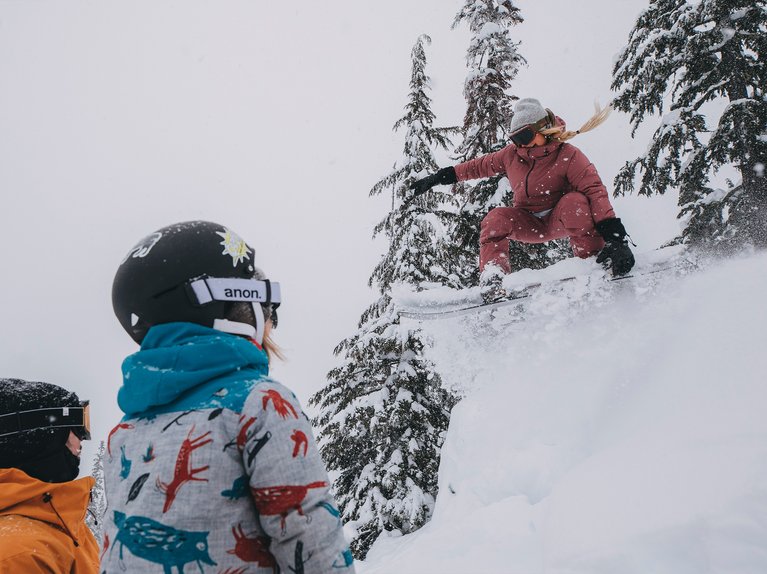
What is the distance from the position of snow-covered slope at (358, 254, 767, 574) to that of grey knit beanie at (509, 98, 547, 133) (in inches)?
71.2

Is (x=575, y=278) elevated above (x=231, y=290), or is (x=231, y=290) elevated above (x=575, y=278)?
(x=231, y=290)

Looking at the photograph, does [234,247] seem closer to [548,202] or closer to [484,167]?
[548,202]

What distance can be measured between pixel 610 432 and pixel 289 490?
326cm

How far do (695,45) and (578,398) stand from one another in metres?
7.27

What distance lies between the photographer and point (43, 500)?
1.91 meters

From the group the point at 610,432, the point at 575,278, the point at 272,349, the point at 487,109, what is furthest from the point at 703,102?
the point at 272,349

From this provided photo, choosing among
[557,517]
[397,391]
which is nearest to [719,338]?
[557,517]

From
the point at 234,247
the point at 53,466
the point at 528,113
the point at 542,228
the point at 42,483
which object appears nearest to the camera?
the point at 234,247

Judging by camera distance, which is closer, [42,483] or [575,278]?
[42,483]

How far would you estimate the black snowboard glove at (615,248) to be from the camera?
4699mm

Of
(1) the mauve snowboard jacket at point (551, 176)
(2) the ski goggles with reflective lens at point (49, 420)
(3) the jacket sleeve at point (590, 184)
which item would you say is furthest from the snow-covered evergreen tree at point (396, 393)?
(2) the ski goggles with reflective lens at point (49, 420)

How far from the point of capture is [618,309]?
5156 mm

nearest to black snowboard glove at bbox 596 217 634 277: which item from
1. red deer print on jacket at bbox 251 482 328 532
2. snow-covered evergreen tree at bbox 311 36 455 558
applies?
snow-covered evergreen tree at bbox 311 36 455 558

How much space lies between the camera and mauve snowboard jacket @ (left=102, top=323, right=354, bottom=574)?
1.10 meters
